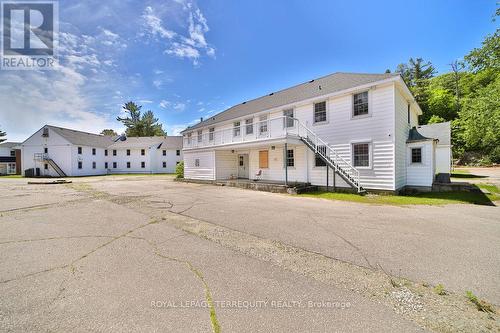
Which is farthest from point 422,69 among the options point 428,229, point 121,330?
point 121,330

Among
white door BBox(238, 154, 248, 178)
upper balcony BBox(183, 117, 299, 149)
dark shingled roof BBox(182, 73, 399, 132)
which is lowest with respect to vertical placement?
white door BBox(238, 154, 248, 178)

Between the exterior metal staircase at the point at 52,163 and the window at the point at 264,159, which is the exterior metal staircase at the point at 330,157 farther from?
the exterior metal staircase at the point at 52,163

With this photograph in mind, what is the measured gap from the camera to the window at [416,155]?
42.5ft

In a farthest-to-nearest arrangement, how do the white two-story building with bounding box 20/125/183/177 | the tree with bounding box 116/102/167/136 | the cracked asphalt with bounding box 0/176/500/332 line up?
the tree with bounding box 116/102/167/136
the white two-story building with bounding box 20/125/183/177
the cracked asphalt with bounding box 0/176/500/332

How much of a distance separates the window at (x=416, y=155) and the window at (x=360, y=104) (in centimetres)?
411

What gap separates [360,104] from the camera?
41.3 feet

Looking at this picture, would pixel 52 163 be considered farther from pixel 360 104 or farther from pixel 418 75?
pixel 418 75

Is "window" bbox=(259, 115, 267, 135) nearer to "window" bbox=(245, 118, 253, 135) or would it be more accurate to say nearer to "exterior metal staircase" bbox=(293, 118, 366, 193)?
"window" bbox=(245, 118, 253, 135)

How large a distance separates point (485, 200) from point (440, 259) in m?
9.59

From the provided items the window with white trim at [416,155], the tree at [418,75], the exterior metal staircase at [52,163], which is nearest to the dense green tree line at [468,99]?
the tree at [418,75]

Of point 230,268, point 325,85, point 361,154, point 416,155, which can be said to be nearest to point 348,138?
point 361,154

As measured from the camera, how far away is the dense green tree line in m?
14.6

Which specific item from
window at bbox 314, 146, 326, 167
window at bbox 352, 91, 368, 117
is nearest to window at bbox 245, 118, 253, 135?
window at bbox 314, 146, 326, 167

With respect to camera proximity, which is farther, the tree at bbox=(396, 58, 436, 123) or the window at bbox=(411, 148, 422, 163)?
the tree at bbox=(396, 58, 436, 123)
